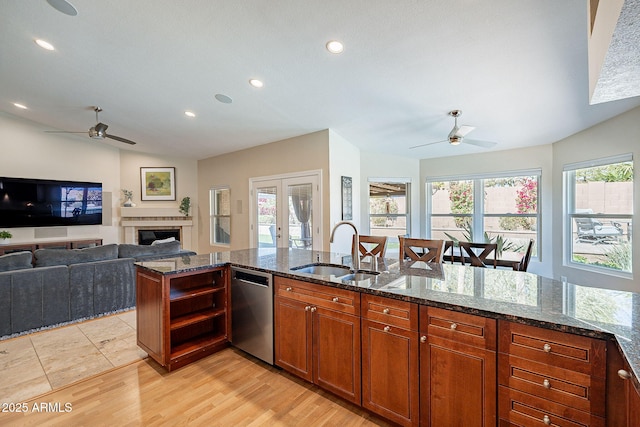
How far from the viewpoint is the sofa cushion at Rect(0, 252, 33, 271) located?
3.08 m

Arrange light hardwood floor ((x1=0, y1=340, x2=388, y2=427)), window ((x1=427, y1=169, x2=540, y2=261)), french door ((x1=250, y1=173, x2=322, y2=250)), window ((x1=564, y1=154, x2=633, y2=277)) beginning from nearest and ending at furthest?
light hardwood floor ((x1=0, y1=340, x2=388, y2=427)) < window ((x1=564, y1=154, x2=633, y2=277)) < french door ((x1=250, y1=173, x2=322, y2=250)) < window ((x1=427, y1=169, x2=540, y2=261))

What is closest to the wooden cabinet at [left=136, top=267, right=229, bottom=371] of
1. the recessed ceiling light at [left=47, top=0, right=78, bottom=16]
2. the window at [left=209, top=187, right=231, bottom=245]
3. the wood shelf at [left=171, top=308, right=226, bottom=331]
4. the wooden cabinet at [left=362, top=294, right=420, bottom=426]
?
the wood shelf at [left=171, top=308, right=226, bottom=331]

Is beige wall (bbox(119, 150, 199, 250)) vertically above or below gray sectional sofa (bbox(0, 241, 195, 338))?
above

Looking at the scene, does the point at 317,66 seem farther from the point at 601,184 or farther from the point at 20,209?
the point at 20,209

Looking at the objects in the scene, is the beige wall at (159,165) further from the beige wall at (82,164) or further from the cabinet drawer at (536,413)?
the cabinet drawer at (536,413)

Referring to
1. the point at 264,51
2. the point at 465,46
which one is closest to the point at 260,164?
the point at 264,51

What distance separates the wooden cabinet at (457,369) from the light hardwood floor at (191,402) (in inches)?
21.2

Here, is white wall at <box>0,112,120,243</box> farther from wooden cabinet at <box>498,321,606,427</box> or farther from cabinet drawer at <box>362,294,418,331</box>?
wooden cabinet at <box>498,321,606,427</box>

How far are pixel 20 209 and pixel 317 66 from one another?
6.74 meters

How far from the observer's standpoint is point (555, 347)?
1215 millimetres

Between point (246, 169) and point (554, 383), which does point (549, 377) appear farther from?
point (246, 169)

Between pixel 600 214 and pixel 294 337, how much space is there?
4782 millimetres

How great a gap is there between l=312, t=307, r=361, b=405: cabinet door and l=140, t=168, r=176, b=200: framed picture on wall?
6.65 m

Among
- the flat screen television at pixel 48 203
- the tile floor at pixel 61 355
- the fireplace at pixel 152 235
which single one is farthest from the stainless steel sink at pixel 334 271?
the flat screen television at pixel 48 203
